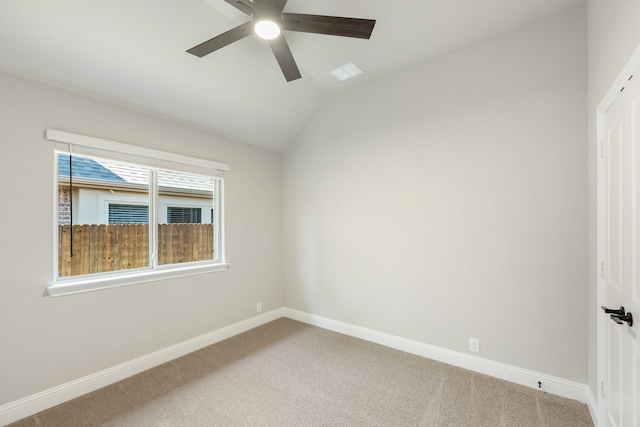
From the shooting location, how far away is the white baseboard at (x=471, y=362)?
2125 mm

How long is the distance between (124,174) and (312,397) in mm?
2679

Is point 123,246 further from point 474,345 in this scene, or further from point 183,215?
point 474,345

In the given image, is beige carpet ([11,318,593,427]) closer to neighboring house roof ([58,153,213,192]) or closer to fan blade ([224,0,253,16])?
neighboring house roof ([58,153,213,192])

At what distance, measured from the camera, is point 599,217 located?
5.81ft

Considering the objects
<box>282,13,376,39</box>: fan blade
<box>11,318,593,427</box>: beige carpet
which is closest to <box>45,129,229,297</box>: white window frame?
<box>11,318,593,427</box>: beige carpet

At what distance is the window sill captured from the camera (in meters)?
2.15

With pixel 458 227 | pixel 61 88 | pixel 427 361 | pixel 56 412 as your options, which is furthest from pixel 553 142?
pixel 56 412

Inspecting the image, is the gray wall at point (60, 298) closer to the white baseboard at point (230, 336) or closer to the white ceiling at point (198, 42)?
the white baseboard at point (230, 336)

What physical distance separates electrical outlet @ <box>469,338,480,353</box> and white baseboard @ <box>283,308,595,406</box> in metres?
0.07

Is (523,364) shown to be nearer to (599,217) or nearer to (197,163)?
(599,217)

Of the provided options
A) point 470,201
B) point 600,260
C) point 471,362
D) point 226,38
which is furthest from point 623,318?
point 226,38

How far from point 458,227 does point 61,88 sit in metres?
3.65

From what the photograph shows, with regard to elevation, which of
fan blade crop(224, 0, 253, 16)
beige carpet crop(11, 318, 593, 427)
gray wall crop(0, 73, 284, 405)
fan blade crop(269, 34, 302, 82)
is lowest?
beige carpet crop(11, 318, 593, 427)

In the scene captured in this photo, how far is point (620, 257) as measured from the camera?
146 centimetres
